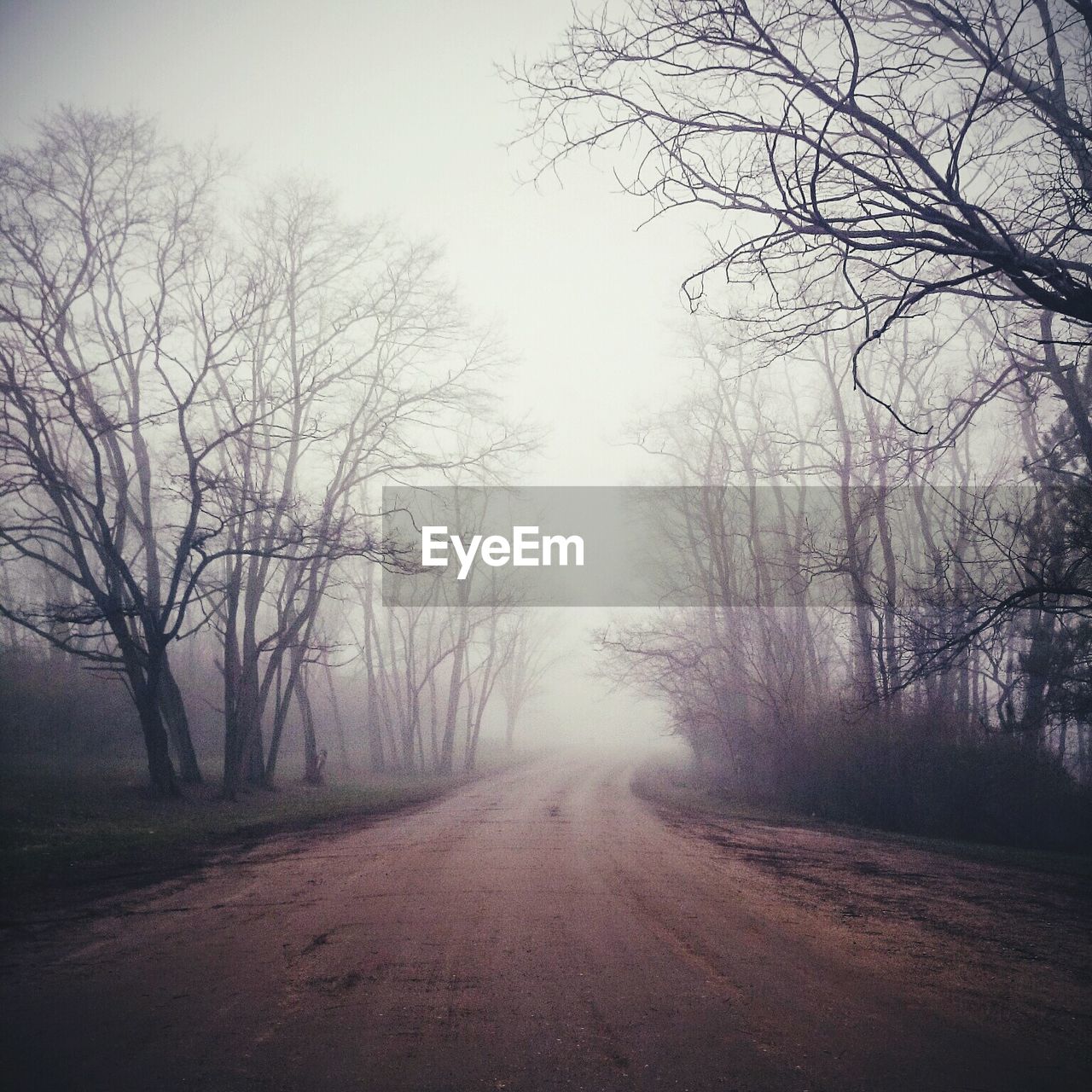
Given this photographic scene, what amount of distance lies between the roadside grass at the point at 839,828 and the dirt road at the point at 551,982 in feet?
7.08

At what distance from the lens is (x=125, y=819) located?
10055mm

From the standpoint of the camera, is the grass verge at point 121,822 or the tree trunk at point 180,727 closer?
the grass verge at point 121,822

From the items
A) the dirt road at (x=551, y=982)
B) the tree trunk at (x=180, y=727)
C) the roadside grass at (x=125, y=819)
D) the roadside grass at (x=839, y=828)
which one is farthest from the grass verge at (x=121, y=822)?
the roadside grass at (x=839, y=828)

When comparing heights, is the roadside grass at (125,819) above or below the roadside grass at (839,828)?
above

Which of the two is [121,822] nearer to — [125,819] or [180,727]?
[125,819]

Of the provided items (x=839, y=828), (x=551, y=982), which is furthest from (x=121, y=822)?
(x=839, y=828)

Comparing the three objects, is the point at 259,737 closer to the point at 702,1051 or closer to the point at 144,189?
the point at 144,189

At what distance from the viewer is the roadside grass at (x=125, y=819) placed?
691 centimetres

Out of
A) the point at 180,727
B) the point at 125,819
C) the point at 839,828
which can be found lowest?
the point at 839,828

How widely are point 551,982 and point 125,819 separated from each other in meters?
9.25

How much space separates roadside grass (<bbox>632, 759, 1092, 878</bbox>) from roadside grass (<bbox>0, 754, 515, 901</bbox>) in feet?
21.6

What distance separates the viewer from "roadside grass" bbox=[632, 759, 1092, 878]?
9117mm

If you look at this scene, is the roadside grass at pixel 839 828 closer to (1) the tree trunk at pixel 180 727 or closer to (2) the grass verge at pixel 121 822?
(2) the grass verge at pixel 121 822

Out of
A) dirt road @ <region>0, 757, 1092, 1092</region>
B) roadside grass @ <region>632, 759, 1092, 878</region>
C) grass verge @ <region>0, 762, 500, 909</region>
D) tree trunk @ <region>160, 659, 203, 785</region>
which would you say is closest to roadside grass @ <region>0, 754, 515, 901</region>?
grass verge @ <region>0, 762, 500, 909</region>
